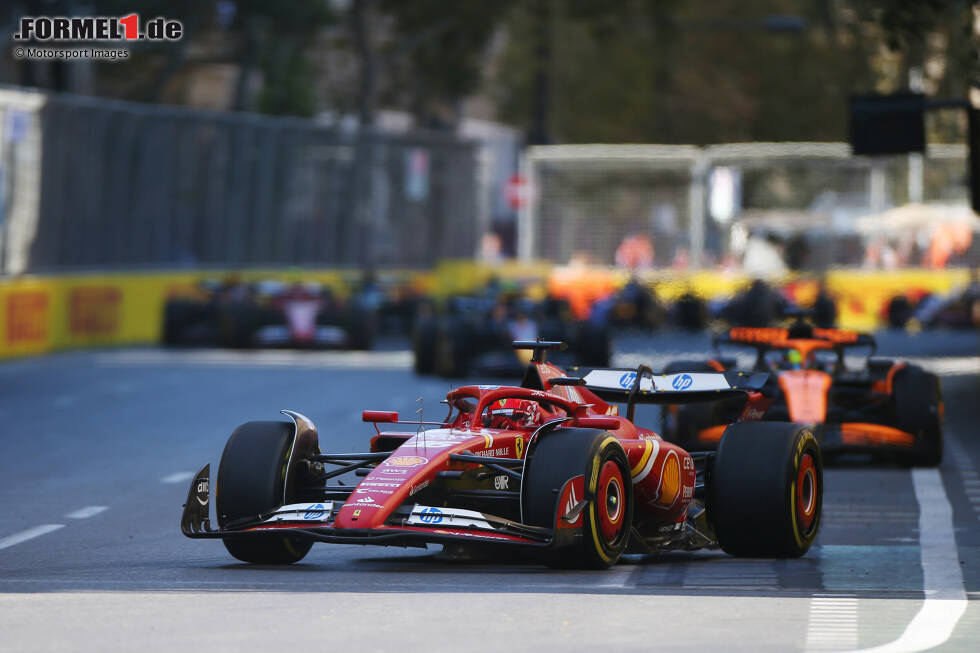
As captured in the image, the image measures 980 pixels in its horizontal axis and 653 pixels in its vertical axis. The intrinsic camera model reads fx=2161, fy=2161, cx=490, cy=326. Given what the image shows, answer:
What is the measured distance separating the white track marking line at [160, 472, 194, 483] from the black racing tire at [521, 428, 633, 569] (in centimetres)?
545

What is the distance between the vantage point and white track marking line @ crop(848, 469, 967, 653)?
302 inches

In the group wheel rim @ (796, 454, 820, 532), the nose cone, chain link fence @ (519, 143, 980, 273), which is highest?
chain link fence @ (519, 143, 980, 273)

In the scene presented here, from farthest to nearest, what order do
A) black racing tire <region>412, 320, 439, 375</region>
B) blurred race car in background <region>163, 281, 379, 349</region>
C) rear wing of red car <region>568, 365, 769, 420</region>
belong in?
blurred race car in background <region>163, 281, 379, 349</region>, black racing tire <region>412, 320, 439, 375</region>, rear wing of red car <region>568, 365, 769, 420</region>

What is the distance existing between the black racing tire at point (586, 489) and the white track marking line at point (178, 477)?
545 cm

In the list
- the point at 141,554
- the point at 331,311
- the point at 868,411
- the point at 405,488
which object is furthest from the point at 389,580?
A: the point at 331,311

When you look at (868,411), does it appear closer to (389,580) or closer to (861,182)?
(389,580)

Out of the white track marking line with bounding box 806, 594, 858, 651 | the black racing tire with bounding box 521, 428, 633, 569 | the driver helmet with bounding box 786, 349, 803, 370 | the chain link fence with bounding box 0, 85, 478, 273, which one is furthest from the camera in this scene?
the chain link fence with bounding box 0, 85, 478, 273

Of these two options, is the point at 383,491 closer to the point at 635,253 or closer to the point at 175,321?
the point at 175,321

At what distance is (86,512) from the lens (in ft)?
41.8

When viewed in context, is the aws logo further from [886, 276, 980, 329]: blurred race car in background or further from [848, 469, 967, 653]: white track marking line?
[886, 276, 980, 329]: blurred race car in background

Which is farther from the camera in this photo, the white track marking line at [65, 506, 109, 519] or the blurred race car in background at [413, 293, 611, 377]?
the blurred race car in background at [413, 293, 611, 377]

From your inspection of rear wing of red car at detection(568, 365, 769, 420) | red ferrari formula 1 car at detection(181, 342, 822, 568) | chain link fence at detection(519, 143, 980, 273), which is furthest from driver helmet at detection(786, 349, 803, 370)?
chain link fence at detection(519, 143, 980, 273)

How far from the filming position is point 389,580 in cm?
945

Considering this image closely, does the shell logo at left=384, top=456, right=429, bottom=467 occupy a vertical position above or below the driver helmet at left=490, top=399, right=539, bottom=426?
below
